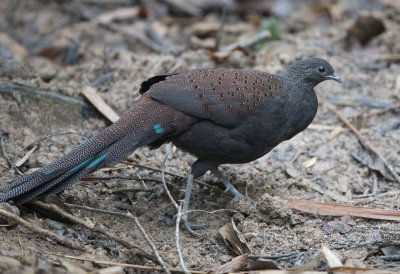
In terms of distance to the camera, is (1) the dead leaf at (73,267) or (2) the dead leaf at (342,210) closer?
(1) the dead leaf at (73,267)

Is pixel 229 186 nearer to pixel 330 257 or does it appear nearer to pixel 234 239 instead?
pixel 234 239

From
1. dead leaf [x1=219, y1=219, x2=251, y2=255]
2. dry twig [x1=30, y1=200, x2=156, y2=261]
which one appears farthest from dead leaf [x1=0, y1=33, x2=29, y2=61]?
dead leaf [x1=219, y1=219, x2=251, y2=255]

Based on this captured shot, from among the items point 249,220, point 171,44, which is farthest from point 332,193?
point 171,44

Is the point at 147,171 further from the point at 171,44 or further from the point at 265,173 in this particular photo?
the point at 171,44

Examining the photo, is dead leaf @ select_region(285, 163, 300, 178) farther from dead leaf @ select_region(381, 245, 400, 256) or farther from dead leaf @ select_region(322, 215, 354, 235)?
dead leaf @ select_region(381, 245, 400, 256)

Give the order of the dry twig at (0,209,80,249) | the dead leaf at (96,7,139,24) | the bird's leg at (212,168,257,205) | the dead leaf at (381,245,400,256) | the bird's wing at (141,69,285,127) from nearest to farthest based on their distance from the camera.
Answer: the dry twig at (0,209,80,249)
the dead leaf at (381,245,400,256)
the bird's wing at (141,69,285,127)
the bird's leg at (212,168,257,205)
the dead leaf at (96,7,139,24)

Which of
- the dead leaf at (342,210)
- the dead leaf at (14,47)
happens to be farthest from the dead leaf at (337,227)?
the dead leaf at (14,47)

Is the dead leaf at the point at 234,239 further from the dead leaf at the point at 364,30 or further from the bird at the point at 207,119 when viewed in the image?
the dead leaf at the point at 364,30
